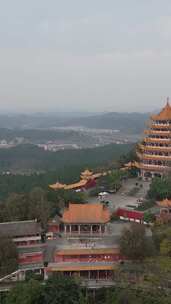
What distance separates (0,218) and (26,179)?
65.9ft

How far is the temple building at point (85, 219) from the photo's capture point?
2688 centimetres

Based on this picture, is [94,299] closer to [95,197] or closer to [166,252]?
[166,252]

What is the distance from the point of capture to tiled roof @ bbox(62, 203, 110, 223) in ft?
88.1

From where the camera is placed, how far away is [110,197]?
115 ft

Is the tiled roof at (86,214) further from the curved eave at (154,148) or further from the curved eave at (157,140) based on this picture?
the curved eave at (157,140)


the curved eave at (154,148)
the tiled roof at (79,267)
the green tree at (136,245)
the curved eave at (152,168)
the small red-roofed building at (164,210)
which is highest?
the curved eave at (154,148)

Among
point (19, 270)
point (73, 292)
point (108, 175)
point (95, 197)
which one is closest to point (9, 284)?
point (19, 270)

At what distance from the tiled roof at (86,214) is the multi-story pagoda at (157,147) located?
12820 mm

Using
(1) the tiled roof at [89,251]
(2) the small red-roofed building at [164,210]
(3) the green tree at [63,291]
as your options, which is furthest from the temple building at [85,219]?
(3) the green tree at [63,291]

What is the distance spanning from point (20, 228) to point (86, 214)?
406 cm

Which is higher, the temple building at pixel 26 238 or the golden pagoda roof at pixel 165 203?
the golden pagoda roof at pixel 165 203

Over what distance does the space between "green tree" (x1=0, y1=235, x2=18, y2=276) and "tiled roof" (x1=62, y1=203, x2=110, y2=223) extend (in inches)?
176

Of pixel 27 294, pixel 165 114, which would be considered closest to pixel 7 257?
pixel 27 294

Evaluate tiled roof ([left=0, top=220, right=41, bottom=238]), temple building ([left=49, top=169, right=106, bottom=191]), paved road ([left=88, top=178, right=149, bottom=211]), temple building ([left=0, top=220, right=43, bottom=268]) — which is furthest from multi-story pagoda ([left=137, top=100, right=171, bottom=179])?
tiled roof ([left=0, top=220, right=41, bottom=238])
